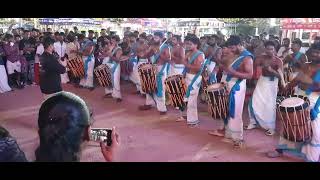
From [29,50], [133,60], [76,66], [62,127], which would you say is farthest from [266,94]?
[62,127]

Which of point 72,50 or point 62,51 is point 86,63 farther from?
point 62,51

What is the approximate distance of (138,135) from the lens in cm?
493

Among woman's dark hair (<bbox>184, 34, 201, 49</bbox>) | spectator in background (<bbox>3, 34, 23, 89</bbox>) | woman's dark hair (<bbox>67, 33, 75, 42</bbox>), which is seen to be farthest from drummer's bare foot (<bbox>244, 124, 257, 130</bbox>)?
spectator in background (<bbox>3, 34, 23, 89</bbox>)

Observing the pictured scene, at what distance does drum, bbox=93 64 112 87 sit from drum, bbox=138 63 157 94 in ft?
1.51

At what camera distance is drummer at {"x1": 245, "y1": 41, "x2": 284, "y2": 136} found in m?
4.91

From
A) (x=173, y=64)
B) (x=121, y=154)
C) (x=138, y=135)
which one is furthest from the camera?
(x=173, y=64)

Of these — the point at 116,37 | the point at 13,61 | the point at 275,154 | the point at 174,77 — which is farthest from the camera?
the point at 13,61

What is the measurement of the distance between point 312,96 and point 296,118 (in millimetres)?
349

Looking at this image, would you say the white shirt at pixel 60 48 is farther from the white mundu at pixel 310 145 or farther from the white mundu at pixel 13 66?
the white mundu at pixel 310 145

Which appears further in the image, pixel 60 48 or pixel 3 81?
pixel 3 81

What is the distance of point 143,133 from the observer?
500cm

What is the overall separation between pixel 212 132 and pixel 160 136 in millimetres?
665
